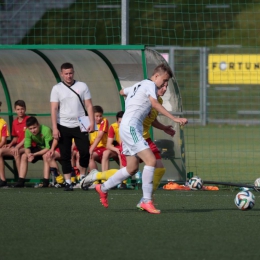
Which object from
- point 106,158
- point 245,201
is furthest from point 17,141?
point 245,201

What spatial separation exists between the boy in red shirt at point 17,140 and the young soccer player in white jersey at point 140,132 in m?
4.34

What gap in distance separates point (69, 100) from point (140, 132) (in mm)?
3327

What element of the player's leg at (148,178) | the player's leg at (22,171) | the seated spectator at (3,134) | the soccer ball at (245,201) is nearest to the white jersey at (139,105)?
the player's leg at (148,178)

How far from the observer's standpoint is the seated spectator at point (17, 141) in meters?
13.9

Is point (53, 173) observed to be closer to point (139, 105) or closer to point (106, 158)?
point (106, 158)

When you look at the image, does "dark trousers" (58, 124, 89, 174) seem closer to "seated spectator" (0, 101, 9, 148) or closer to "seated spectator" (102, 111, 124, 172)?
"seated spectator" (102, 111, 124, 172)

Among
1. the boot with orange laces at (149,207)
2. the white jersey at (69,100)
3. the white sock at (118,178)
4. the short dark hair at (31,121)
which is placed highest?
the white jersey at (69,100)

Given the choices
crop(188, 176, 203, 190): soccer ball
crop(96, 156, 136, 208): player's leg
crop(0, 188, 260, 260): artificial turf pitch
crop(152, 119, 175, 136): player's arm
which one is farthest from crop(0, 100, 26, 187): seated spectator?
crop(96, 156, 136, 208): player's leg

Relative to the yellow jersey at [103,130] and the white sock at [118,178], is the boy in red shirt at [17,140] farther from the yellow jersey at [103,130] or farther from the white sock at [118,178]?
the white sock at [118,178]

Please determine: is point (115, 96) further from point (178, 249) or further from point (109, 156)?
point (178, 249)

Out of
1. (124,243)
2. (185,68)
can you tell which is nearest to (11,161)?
(124,243)

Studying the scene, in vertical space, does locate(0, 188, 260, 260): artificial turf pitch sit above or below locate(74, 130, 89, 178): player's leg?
below

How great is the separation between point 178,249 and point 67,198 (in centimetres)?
483

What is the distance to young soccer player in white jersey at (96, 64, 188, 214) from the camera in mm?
9617
